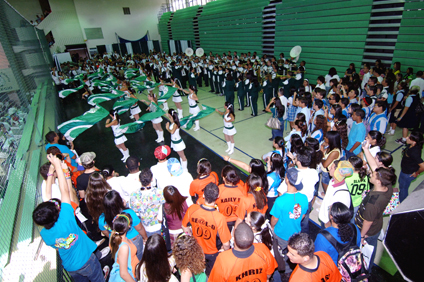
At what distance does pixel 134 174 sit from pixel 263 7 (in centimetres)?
1403

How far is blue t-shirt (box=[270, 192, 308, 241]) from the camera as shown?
263 cm

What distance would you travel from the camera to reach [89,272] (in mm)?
2676

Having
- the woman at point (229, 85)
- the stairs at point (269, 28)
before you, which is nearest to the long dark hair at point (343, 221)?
the woman at point (229, 85)

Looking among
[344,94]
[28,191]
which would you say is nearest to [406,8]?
[344,94]

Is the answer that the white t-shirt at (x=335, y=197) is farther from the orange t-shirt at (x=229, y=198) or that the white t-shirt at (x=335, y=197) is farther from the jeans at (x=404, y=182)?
the jeans at (x=404, y=182)

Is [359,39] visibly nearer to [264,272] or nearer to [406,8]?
[406,8]

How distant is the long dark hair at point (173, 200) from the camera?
2811mm

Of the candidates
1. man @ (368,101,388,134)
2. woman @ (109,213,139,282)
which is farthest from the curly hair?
man @ (368,101,388,134)

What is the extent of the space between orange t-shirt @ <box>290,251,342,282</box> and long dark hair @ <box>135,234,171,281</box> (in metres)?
1.13

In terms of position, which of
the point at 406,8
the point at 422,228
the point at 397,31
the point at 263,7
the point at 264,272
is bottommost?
the point at 264,272

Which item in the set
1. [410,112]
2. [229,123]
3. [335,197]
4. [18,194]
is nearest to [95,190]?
[18,194]

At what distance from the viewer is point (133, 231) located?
2.53m

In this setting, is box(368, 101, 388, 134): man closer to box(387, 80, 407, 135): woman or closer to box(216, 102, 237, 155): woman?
box(387, 80, 407, 135): woman

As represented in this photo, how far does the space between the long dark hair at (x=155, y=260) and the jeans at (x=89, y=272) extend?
1157 millimetres
